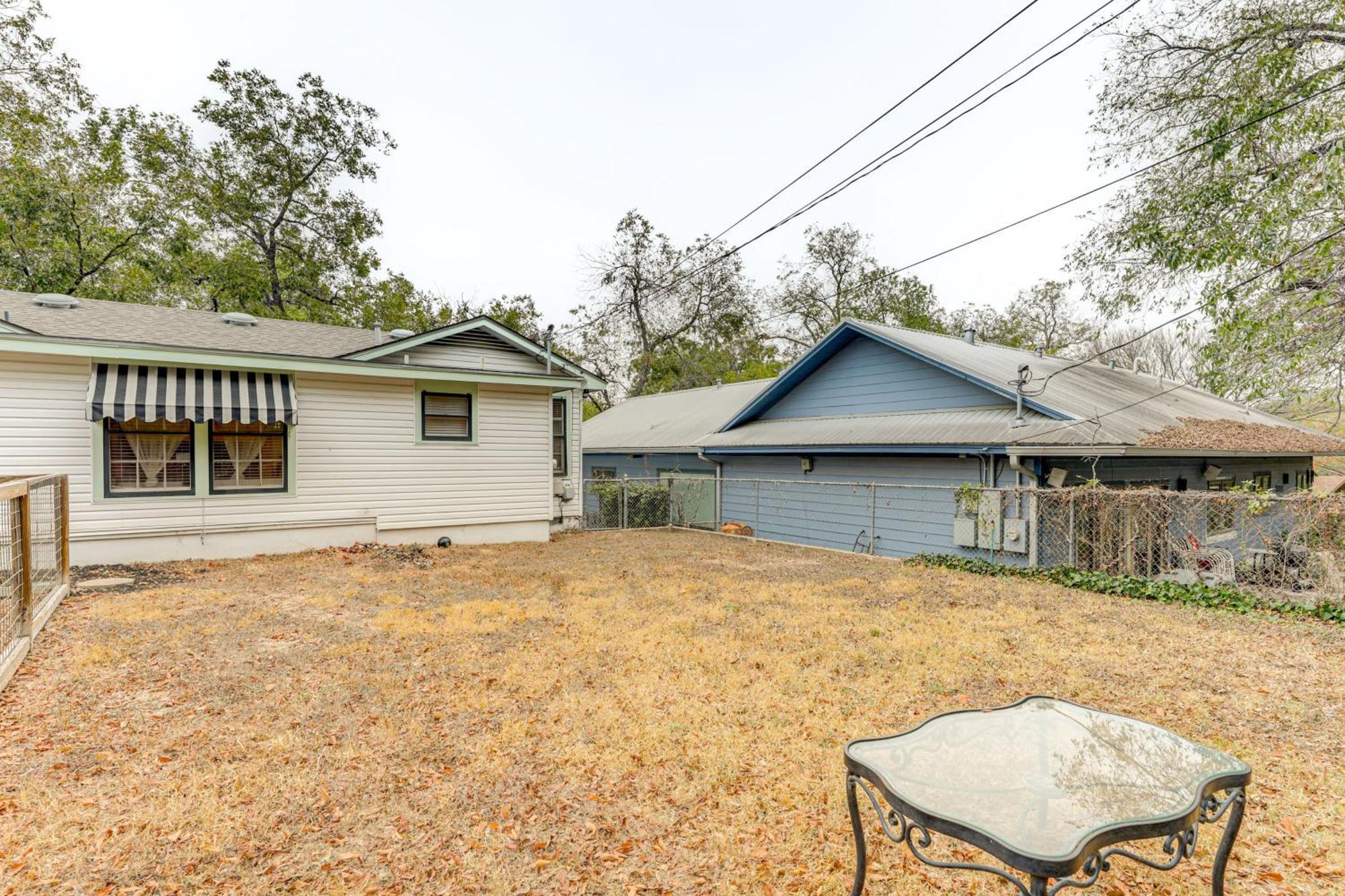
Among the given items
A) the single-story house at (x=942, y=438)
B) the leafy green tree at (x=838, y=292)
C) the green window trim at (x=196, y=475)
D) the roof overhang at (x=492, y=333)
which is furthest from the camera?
the leafy green tree at (x=838, y=292)

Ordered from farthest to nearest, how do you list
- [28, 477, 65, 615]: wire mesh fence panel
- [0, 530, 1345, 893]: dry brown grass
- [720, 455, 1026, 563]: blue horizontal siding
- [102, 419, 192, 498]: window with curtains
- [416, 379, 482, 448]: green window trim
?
[416, 379, 482, 448]: green window trim, [720, 455, 1026, 563]: blue horizontal siding, [102, 419, 192, 498]: window with curtains, [28, 477, 65, 615]: wire mesh fence panel, [0, 530, 1345, 893]: dry brown grass

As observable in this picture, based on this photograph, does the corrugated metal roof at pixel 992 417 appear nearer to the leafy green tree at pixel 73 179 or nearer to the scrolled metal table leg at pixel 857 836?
the scrolled metal table leg at pixel 857 836

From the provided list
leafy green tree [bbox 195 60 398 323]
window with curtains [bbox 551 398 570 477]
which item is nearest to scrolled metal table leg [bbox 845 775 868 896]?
window with curtains [bbox 551 398 570 477]

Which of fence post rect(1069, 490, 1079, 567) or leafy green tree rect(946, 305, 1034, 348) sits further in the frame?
Result: leafy green tree rect(946, 305, 1034, 348)

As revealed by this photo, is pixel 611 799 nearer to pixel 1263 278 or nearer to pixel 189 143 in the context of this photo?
pixel 1263 278

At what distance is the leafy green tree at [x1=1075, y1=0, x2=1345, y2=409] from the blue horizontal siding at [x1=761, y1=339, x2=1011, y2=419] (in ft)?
11.5

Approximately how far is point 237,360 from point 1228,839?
11283 millimetres

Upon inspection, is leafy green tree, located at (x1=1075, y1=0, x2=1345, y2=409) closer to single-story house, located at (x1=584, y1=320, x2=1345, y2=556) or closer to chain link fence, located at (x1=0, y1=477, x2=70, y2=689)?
single-story house, located at (x1=584, y1=320, x2=1345, y2=556)

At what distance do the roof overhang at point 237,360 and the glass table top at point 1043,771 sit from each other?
32.4ft

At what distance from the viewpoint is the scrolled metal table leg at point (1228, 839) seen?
2180mm

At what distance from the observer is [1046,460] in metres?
9.63

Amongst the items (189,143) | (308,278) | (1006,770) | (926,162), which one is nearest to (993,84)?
(926,162)

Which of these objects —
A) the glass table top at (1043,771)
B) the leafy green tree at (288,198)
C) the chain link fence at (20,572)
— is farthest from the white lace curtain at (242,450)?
the leafy green tree at (288,198)

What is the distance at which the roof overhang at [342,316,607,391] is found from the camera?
10492 mm
